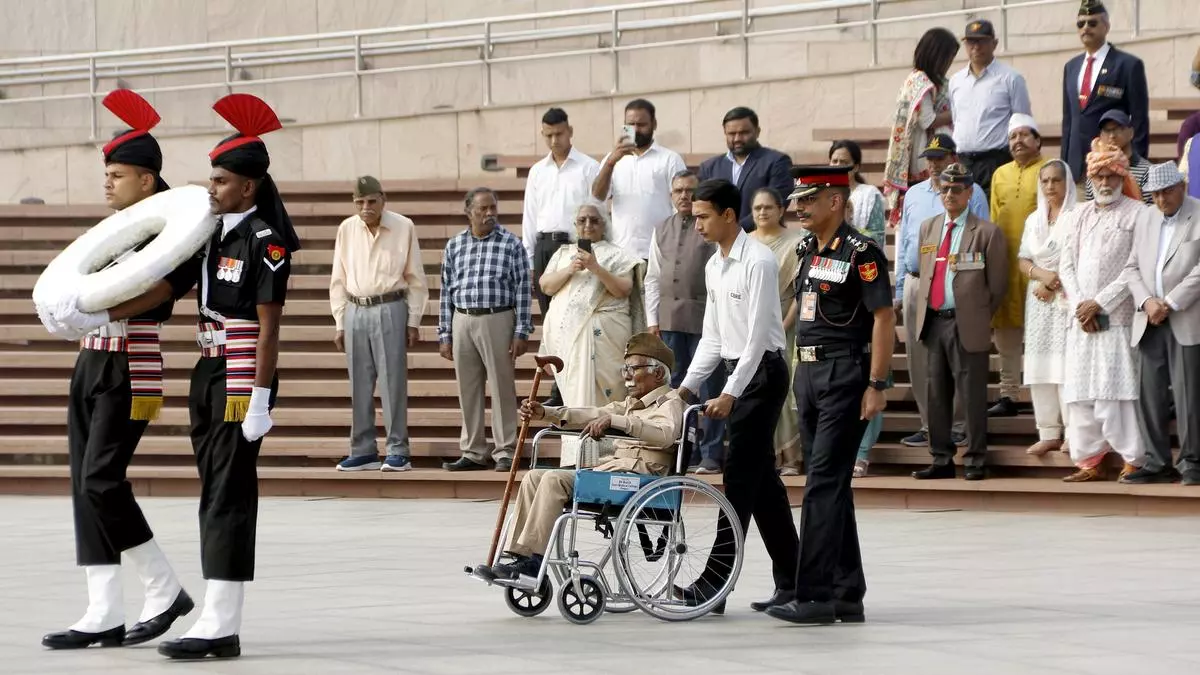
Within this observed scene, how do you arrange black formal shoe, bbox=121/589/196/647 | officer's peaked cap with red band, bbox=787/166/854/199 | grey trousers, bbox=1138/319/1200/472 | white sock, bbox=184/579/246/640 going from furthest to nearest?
grey trousers, bbox=1138/319/1200/472, officer's peaked cap with red band, bbox=787/166/854/199, black formal shoe, bbox=121/589/196/647, white sock, bbox=184/579/246/640

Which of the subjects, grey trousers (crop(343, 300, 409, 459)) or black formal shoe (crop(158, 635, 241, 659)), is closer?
black formal shoe (crop(158, 635, 241, 659))

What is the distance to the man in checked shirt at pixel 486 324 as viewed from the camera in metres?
14.0

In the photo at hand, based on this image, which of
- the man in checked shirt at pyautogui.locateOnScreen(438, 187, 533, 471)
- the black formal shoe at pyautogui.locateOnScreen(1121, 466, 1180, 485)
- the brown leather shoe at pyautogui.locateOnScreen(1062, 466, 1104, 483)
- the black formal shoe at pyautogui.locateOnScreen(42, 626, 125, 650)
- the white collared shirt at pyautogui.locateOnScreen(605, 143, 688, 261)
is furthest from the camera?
the white collared shirt at pyautogui.locateOnScreen(605, 143, 688, 261)

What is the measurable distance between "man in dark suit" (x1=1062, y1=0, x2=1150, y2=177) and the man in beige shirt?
15.6 ft

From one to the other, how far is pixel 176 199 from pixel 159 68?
16140mm

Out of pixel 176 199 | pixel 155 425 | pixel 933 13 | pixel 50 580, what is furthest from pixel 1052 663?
pixel 933 13

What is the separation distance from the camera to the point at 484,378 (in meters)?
14.1

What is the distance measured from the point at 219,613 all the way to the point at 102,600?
597mm

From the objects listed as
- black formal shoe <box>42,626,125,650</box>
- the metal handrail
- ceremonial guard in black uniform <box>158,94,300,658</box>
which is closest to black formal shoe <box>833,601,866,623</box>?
ceremonial guard in black uniform <box>158,94,300,658</box>

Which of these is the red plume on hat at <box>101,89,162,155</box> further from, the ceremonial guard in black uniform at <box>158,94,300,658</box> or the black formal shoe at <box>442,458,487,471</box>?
the black formal shoe at <box>442,458,487,471</box>

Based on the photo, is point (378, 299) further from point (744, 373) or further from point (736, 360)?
point (744, 373)

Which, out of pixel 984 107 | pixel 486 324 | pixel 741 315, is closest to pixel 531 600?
pixel 741 315

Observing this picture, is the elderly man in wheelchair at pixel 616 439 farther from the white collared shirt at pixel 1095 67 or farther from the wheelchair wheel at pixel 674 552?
the white collared shirt at pixel 1095 67

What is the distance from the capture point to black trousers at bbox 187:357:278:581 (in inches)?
299
